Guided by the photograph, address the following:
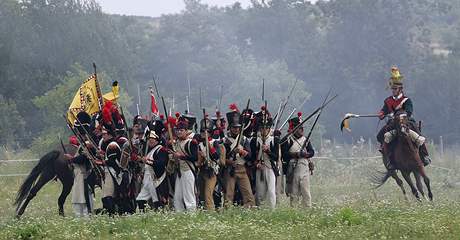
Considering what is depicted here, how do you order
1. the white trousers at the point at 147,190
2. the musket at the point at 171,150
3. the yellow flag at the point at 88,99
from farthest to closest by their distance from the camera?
the yellow flag at the point at 88,99, the white trousers at the point at 147,190, the musket at the point at 171,150

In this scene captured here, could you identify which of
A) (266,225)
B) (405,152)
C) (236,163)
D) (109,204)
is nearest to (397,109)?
(405,152)

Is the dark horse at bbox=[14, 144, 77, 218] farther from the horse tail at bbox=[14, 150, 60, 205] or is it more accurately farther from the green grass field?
the green grass field

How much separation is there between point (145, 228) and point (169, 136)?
393cm

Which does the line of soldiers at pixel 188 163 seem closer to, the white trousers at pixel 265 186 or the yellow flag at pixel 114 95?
the white trousers at pixel 265 186

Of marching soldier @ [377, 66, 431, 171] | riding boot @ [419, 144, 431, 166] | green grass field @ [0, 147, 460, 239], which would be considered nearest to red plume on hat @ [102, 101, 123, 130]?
green grass field @ [0, 147, 460, 239]

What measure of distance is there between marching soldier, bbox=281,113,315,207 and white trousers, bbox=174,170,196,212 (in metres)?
1.90

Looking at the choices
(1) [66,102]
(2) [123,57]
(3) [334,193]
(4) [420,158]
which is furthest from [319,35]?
(4) [420,158]

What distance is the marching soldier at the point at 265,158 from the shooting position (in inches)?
794

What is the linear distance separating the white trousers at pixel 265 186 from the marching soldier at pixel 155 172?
165 cm

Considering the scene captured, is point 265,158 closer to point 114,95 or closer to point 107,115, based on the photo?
point 107,115

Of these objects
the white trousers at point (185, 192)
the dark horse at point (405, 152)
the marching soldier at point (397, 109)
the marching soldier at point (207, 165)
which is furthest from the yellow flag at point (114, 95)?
the dark horse at point (405, 152)

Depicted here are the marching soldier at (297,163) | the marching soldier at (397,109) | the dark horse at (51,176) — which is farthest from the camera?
the marching soldier at (397,109)

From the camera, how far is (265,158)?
2022cm

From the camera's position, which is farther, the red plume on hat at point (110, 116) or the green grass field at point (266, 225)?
→ the red plume on hat at point (110, 116)
